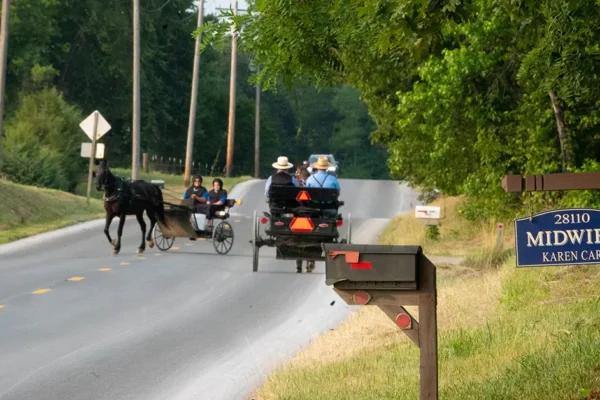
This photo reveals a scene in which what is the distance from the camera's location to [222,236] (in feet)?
90.5

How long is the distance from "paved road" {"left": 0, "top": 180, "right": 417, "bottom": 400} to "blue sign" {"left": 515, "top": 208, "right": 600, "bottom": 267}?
429 cm

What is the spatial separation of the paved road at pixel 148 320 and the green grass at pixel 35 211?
12.7 ft

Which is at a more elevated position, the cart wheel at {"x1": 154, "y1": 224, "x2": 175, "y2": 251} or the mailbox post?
the mailbox post

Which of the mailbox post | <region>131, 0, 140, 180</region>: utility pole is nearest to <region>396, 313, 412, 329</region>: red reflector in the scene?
the mailbox post

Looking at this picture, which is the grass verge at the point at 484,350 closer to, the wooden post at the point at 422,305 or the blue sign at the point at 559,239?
the wooden post at the point at 422,305

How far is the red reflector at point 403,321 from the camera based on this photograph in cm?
828

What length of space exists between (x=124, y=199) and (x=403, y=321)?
1867 centimetres

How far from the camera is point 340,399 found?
32.8ft

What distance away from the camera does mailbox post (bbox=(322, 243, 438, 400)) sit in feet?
26.4

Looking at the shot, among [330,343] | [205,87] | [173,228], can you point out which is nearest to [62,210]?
[173,228]

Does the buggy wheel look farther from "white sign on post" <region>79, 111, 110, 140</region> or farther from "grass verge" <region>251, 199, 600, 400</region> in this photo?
"white sign on post" <region>79, 111, 110, 140</region>

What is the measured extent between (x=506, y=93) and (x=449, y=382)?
16.8m

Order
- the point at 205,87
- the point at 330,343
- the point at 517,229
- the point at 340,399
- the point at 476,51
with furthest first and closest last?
the point at 205,87, the point at 476,51, the point at 330,343, the point at 340,399, the point at 517,229

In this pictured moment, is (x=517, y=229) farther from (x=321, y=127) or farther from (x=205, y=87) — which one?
(x=321, y=127)
